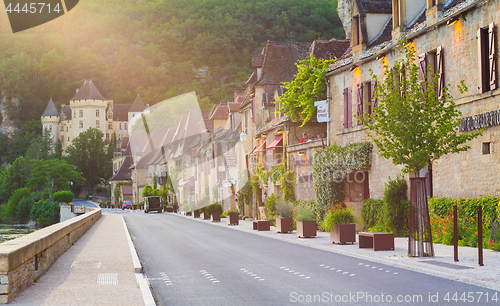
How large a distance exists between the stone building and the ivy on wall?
444 millimetres

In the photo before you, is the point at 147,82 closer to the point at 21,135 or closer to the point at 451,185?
the point at 21,135

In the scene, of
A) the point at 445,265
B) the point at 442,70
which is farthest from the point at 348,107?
the point at 445,265

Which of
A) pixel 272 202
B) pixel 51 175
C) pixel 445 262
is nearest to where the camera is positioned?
pixel 445 262

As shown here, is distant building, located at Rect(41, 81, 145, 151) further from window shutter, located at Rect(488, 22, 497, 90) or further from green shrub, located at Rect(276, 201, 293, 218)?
window shutter, located at Rect(488, 22, 497, 90)

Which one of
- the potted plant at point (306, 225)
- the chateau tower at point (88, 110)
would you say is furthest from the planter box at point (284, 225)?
the chateau tower at point (88, 110)

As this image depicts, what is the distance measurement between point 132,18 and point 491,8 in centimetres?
18159

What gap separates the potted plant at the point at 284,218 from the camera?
2450 cm

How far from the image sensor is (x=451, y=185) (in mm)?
18094

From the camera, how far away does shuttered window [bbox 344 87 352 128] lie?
25.7 metres

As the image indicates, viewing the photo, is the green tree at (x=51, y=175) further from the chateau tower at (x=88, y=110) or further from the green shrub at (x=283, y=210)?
the green shrub at (x=283, y=210)

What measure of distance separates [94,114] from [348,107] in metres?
150

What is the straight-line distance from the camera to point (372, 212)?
22.6m

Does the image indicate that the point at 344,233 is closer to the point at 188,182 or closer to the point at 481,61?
the point at 481,61

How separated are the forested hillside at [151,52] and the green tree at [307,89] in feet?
282
